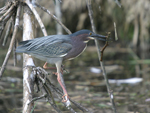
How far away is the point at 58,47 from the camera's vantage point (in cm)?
262

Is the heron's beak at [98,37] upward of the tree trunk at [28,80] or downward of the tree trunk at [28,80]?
upward

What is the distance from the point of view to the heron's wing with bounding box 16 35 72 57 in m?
2.58

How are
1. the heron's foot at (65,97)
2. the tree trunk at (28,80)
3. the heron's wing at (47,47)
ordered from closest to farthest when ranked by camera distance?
the heron's foot at (65,97), the heron's wing at (47,47), the tree trunk at (28,80)

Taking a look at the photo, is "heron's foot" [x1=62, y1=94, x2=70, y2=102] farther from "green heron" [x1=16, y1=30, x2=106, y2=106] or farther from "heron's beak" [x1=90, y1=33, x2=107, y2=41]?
"heron's beak" [x1=90, y1=33, x2=107, y2=41]

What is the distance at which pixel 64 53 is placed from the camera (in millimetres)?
2588

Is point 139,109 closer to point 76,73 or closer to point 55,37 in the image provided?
point 55,37

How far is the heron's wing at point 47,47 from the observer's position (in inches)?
Result: 102

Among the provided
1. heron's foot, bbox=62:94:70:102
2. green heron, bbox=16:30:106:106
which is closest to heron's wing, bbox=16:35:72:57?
green heron, bbox=16:30:106:106

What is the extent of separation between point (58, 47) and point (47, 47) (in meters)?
0.11

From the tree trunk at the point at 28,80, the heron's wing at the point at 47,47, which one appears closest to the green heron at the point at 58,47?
the heron's wing at the point at 47,47

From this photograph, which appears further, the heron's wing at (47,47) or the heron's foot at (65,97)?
the heron's wing at (47,47)

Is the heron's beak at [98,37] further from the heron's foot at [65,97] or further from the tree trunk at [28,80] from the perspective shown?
the tree trunk at [28,80]

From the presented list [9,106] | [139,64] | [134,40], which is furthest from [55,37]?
[134,40]

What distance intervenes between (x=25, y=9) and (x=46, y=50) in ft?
2.64
